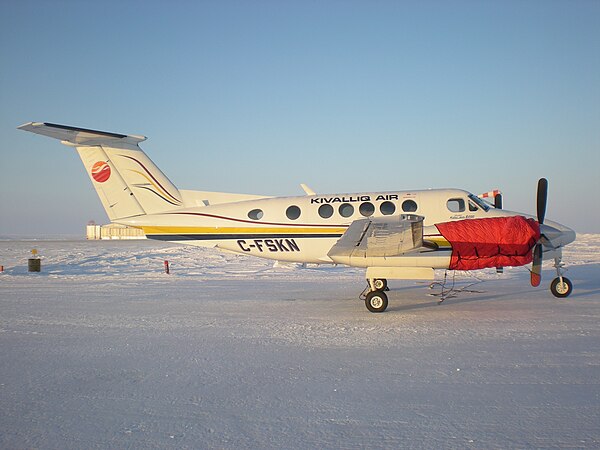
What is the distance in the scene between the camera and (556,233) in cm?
1010

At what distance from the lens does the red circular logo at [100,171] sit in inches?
467

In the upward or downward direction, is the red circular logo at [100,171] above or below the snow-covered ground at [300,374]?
above

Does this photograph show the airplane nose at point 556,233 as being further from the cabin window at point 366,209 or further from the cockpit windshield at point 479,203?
the cabin window at point 366,209

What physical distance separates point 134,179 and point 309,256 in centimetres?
500

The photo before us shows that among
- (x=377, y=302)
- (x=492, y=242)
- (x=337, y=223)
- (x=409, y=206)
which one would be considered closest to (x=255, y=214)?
(x=337, y=223)

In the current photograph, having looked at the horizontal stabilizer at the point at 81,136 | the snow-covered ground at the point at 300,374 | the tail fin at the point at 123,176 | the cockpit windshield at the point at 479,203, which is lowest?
the snow-covered ground at the point at 300,374

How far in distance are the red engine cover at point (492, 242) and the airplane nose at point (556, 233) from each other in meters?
0.62

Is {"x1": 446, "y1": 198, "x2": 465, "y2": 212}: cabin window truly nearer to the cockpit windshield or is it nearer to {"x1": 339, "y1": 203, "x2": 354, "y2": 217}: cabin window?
the cockpit windshield

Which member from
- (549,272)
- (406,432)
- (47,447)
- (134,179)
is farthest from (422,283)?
(47,447)

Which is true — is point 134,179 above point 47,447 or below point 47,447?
above

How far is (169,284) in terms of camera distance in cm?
1471

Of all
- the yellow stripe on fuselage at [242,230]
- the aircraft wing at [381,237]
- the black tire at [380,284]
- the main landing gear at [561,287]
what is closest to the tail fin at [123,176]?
the yellow stripe on fuselage at [242,230]

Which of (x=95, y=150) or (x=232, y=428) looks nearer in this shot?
(x=232, y=428)

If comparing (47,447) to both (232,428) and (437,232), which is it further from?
(437,232)
